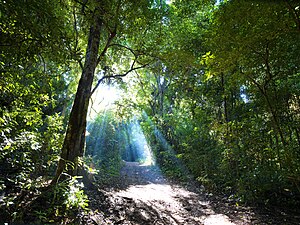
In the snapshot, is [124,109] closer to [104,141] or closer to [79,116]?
[104,141]

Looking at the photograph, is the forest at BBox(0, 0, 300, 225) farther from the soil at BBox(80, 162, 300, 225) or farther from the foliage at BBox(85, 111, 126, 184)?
the foliage at BBox(85, 111, 126, 184)

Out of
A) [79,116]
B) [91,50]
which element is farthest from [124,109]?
[79,116]

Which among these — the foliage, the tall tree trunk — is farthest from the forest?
the foliage

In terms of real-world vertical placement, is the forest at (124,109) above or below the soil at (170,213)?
above

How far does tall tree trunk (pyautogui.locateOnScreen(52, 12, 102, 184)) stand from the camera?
4410 mm

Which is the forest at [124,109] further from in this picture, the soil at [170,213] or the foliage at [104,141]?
the foliage at [104,141]

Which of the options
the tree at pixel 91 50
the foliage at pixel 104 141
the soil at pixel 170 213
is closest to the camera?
the soil at pixel 170 213

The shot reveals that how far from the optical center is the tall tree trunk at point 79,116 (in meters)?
4.41

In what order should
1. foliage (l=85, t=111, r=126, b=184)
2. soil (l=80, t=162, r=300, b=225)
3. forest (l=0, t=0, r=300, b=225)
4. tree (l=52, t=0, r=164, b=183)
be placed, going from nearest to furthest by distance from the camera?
forest (l=0, t=0, r=300, b=225) → soil (l=80, t=162, r=300, b=225) → tree (l=52, t=0, r=164, b=183) → foliage (l=85, t=111, r=126, b=184)

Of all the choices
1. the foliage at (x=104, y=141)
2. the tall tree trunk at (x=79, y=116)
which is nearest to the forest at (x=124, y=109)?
the tall tree trunk at (x=79, y=116)

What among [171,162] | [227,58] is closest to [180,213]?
[227,58]

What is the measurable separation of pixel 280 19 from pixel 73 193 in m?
4.77

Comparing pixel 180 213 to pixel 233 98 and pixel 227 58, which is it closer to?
pixel 227 58

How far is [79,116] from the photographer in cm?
473
